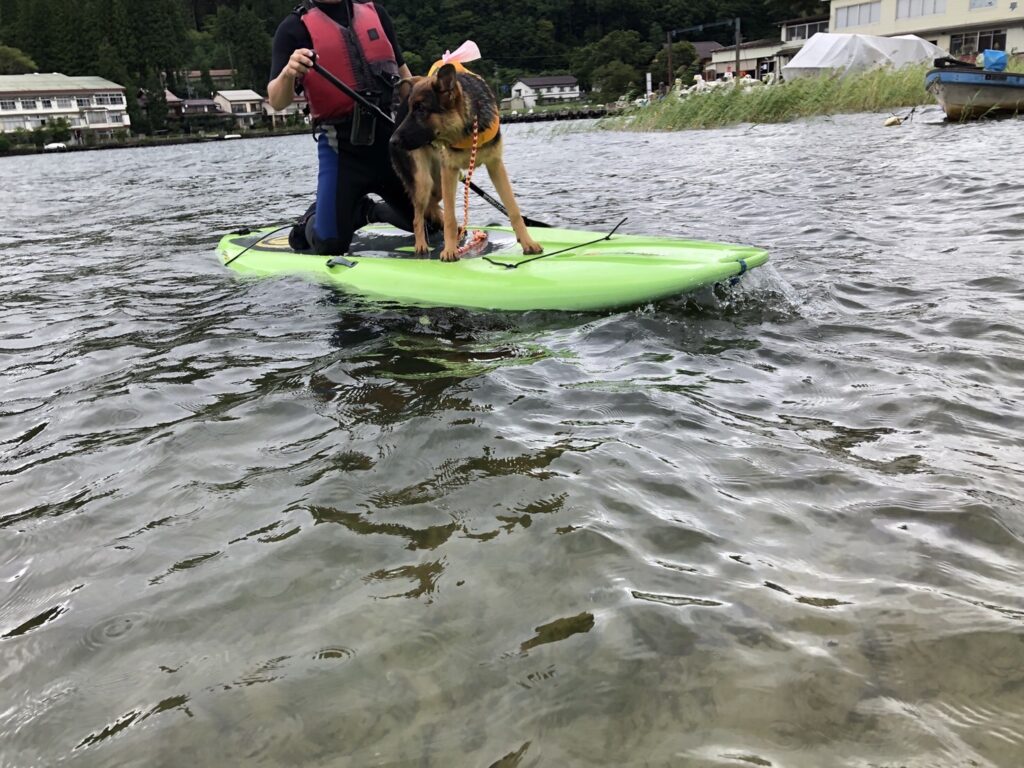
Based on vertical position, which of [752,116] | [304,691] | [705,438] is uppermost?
[752,116]

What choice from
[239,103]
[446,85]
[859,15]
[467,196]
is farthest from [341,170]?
[239,103]

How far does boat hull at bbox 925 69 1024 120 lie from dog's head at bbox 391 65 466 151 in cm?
1651

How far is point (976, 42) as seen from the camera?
4512 cm

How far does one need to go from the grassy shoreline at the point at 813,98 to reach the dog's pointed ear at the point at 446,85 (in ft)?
66.9

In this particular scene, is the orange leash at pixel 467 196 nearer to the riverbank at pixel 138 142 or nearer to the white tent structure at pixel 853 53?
the white tent structure at pixel 853 53

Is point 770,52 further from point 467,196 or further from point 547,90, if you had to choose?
point 467,196

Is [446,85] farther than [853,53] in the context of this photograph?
No

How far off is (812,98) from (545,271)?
2049 cm

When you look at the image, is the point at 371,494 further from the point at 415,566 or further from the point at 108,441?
the point at 108,441

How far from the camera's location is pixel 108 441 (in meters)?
3.39

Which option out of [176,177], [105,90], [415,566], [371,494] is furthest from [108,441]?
[105,90]

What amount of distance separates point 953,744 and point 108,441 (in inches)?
136

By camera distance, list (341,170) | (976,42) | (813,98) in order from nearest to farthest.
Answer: (341,170)
(813,98)
(976,42)

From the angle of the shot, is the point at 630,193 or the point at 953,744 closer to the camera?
the point at 953,744
